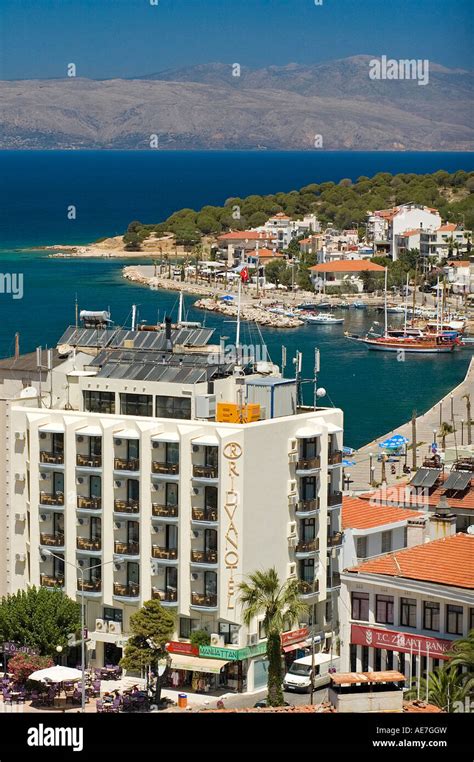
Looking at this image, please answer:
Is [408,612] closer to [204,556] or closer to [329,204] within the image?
[204,556]

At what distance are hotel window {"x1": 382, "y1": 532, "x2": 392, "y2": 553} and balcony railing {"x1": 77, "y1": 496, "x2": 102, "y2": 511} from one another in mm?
3870

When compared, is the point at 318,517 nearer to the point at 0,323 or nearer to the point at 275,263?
the point at 0,323

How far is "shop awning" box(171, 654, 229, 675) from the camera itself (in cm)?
1842

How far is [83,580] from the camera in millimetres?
19812

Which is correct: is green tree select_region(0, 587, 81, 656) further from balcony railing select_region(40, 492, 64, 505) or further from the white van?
the white van

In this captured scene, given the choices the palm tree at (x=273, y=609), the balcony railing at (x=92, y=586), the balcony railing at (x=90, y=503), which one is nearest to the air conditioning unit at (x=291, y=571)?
the palm tree at (x=273, y=609)

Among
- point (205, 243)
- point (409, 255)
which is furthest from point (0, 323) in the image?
point (205, 243)

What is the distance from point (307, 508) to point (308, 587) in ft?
3.16

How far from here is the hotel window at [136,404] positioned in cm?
2023

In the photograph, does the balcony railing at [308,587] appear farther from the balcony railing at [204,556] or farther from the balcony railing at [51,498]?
the balcony railing at [51,498]

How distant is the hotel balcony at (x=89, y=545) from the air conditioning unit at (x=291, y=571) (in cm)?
233

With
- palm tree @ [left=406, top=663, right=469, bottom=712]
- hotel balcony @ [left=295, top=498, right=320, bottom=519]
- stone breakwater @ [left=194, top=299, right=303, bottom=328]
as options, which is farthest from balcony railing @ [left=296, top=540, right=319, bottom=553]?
stone breakwater @ [left=194, top=299, right=303, bottom=328]

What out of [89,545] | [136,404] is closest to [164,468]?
[136,404]

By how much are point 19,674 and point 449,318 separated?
2355 inches
